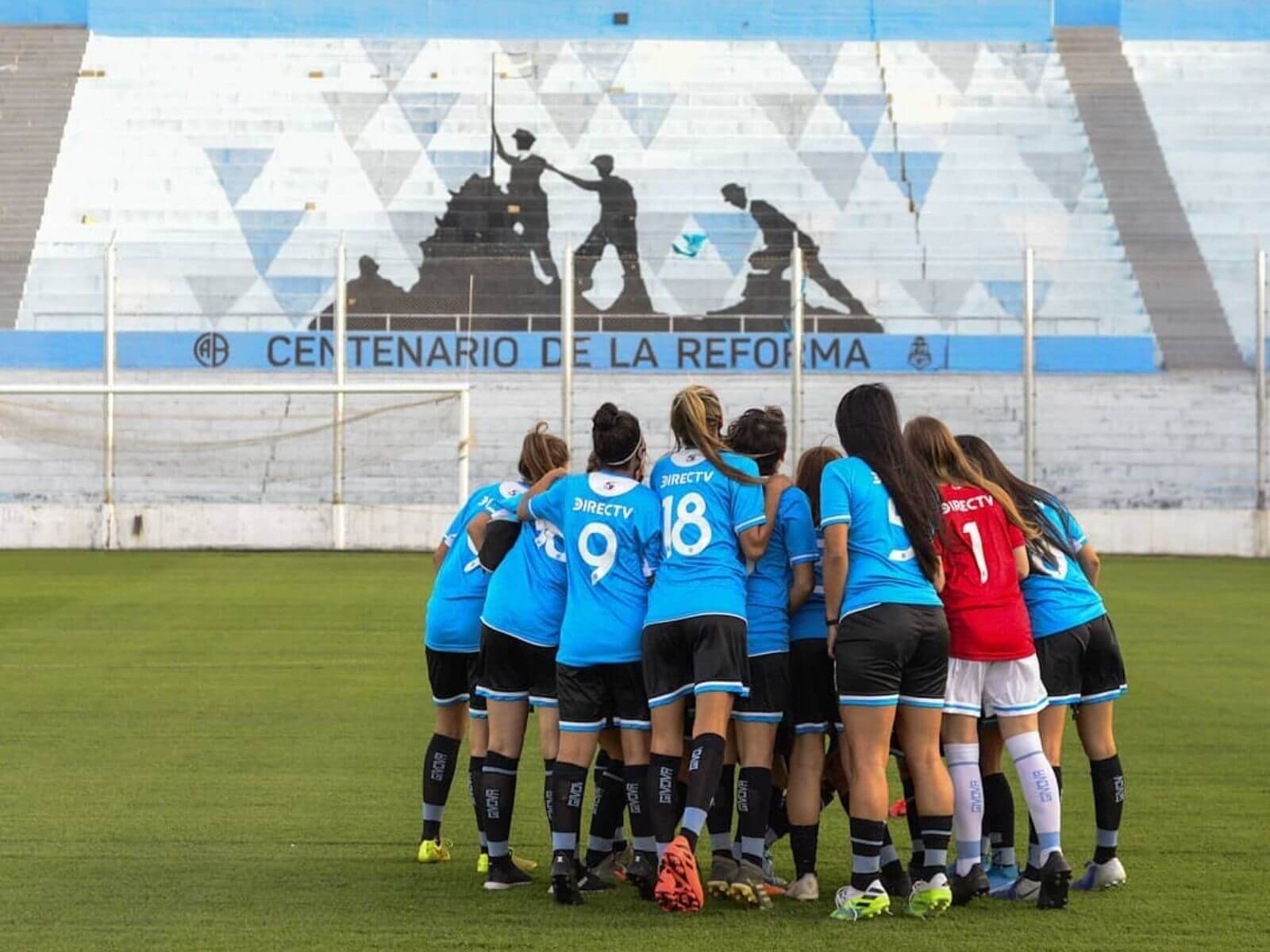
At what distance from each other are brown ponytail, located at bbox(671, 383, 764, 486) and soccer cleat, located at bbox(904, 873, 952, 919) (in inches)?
56.4

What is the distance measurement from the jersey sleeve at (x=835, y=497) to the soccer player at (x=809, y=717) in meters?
0.24

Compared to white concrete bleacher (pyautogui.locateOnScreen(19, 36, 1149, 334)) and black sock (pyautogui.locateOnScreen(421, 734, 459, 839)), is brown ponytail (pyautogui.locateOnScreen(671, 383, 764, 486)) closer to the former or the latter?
black sock (pyautogui.locateOnScreen(421, 734, 459, 839))

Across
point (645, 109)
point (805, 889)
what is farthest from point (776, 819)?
Result: point (645, 109)

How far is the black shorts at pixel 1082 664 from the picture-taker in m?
6.23

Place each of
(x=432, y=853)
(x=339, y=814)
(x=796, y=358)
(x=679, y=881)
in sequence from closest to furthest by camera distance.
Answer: (x=679, y=881) < (x=432, y=853) < (x=339, y=814) < (x=796, y=358)

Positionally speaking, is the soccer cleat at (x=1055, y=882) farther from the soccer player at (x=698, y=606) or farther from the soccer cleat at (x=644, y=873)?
the soccer cleat at (x=644, y=873)

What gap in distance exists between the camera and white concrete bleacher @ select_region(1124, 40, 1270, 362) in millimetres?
30047

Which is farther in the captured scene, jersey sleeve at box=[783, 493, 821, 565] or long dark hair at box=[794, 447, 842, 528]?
long dark hair at box=[794, 447, 842, 528]

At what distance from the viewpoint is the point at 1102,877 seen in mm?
6113

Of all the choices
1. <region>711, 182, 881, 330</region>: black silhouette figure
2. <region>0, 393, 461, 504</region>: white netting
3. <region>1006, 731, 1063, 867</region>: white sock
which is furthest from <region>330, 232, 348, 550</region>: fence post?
<region>1006, 731, 1063, 867</region>: white sock

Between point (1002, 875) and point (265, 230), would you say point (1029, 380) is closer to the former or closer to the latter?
point (265, 230)

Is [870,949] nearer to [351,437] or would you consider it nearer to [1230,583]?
[1230,583]

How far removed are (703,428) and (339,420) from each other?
61.3ft

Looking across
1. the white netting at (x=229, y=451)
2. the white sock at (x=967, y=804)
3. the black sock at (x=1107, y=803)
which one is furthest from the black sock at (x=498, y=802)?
the white netting at (x=229, y=451)
